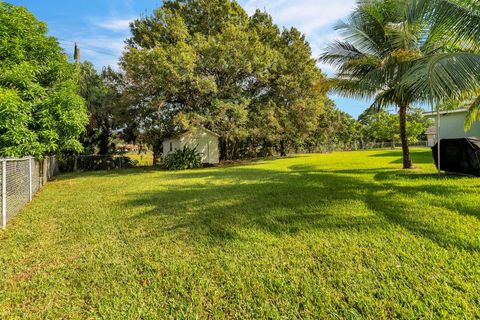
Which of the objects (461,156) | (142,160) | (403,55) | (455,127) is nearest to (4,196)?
(403,55)

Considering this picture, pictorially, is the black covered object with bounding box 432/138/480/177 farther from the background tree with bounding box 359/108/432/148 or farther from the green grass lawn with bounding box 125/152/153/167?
the background tree with bounding box 359/108/432/148

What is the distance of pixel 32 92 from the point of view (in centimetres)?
740

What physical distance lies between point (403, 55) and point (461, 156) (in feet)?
11.1

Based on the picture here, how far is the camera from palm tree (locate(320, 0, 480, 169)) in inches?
170

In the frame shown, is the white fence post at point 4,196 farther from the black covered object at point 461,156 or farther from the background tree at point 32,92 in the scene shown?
the black covered object at point 461,156

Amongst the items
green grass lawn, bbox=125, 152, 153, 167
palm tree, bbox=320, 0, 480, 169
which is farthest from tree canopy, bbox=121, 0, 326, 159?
green grass lawn, bbox=125, 152, 153, 167

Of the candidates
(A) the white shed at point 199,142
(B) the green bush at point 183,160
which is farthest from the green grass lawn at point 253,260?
(A) the white shed at point 199,142

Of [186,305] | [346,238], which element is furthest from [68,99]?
[346,238]

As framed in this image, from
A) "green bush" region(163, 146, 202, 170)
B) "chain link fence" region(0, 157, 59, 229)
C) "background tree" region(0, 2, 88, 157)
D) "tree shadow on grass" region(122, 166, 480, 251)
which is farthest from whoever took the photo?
"green bush" region(163, 146, 202, 170)

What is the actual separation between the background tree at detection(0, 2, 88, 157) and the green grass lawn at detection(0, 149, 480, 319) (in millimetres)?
2743

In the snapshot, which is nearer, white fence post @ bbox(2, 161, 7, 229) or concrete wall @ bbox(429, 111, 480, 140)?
white fence post @ bbox(2, 161, 7, 229)

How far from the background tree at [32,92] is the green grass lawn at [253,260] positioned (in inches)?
108

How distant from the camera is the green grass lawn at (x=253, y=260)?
2.11 metres

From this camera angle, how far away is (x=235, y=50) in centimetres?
1565
